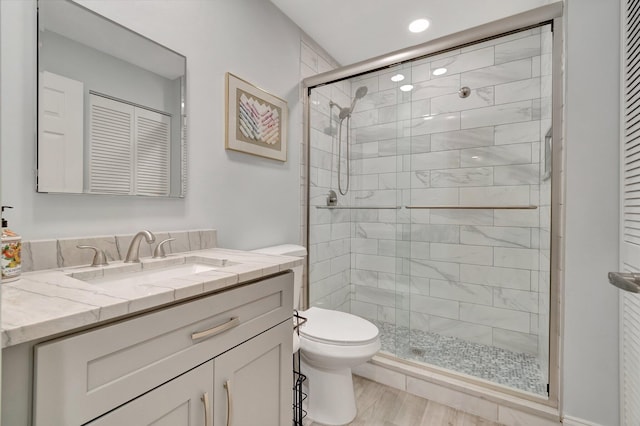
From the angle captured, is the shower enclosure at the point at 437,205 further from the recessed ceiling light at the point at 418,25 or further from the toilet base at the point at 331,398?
the toilet base at the point at 331,398

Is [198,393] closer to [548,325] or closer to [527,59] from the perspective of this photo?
[548,325]

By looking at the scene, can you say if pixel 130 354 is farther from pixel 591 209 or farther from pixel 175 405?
pixel 591 209

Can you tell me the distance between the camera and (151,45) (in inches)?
52.1

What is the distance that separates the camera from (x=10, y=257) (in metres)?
0.83

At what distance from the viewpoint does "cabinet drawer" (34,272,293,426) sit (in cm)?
58

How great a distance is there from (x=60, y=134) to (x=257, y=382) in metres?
1.11

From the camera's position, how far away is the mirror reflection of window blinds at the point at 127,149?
1.16m

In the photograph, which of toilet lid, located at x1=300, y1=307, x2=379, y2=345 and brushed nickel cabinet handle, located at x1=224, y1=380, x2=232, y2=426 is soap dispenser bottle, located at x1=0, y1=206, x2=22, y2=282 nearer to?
brushed nickel cabinet handle, located at x1=224, y1=380, x2=232, y2=426

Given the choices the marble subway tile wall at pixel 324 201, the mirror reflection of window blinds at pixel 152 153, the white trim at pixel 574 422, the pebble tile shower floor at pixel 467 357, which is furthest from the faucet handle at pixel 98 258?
the white trim at pixel 574 422

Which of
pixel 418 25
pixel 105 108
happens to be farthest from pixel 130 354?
pixel 418 25

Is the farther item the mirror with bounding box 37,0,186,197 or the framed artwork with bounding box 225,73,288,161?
the framed artwork with bounding box 225,73,288,161

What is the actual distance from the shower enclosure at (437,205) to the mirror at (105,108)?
1187 millimetres

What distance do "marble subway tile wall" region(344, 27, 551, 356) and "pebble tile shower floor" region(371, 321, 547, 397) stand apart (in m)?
0.08

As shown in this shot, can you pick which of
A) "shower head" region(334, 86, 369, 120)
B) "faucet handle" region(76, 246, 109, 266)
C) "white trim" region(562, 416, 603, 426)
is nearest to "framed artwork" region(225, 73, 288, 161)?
"shower head" region(334, 86, 369, 120)
